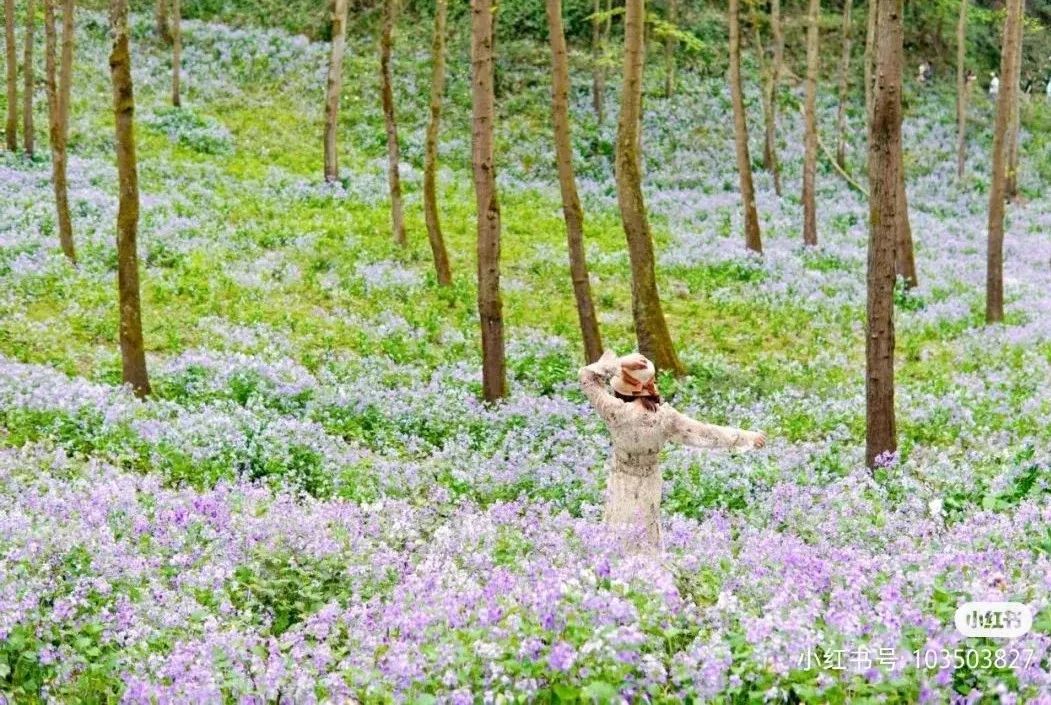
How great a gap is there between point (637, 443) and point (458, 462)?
4.81 m

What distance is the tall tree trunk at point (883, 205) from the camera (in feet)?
35.3

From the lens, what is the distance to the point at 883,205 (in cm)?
1102

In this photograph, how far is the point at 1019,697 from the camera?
16.5ft

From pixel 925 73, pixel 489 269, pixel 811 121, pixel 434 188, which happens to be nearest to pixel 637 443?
pixel 489 269

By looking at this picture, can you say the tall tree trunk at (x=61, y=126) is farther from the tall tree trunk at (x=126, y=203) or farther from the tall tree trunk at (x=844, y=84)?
the tall tree trunk at (x=844, y=84)

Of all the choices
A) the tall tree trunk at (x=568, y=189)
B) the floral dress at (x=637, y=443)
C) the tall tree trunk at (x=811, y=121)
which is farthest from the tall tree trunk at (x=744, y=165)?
the floral dress at (x=637, y=443)

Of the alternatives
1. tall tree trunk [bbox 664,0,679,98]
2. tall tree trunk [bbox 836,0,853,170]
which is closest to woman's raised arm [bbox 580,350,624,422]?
tall tree trunk [bbox 836,0,853,170]

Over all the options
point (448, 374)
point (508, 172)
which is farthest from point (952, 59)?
point (448, 374)

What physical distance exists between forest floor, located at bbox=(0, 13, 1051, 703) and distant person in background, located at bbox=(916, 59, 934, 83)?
1819 cm

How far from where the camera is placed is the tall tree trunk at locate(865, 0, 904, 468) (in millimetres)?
10773

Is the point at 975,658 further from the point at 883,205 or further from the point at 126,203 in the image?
the point at 126,203

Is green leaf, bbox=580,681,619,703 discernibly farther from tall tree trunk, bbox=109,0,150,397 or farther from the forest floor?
tall tree trunk, bbox=109,0,150,397

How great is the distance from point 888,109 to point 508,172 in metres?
27.9

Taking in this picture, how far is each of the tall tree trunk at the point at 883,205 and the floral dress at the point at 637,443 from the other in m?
4.26
